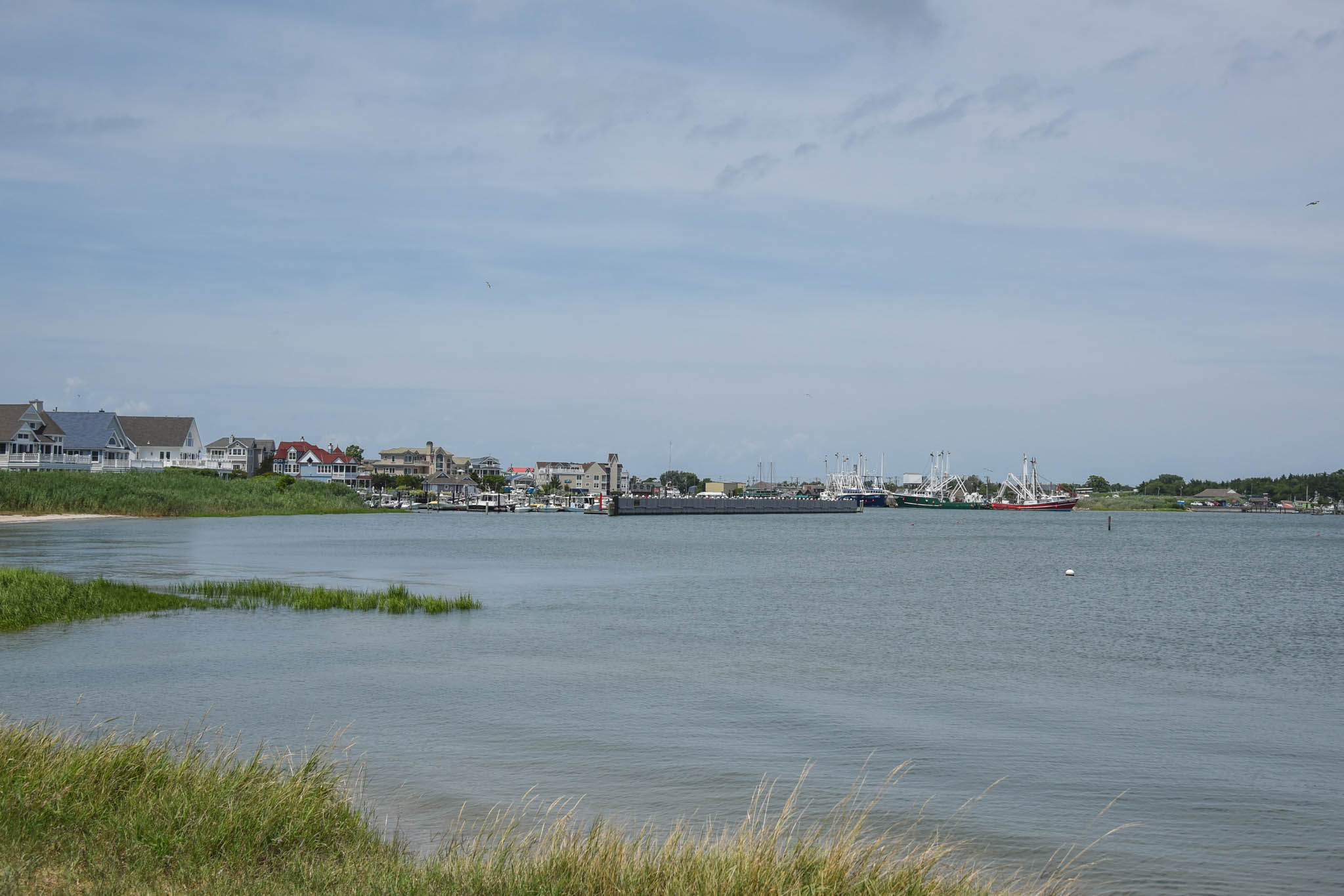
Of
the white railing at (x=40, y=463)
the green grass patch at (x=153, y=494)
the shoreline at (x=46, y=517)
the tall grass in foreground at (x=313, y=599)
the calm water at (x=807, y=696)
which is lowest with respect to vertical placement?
the calm water at (x=807, y=696)

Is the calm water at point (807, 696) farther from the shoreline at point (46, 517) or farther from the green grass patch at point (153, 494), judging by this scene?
the green grass patch at point (153, 494)

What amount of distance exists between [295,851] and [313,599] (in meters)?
26.1

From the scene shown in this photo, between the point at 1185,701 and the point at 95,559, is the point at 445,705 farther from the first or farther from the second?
the point at 95,559

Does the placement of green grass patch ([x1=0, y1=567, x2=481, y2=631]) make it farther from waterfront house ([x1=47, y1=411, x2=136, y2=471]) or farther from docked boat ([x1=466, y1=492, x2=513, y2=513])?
docked boat ([x1=466, y1=492, x2=513, y2=513])

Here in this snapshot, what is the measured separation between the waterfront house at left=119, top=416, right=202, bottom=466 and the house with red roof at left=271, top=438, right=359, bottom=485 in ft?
71.8

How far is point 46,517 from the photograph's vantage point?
8581cm

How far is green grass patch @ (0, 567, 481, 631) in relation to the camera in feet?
93.6

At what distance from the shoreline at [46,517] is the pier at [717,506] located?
78682 mm

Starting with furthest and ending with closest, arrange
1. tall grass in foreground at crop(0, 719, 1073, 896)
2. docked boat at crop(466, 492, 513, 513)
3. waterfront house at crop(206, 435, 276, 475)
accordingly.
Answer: docked boat at crop(466, 492, 513, 513) → waterfront house at crop(206, 435, 276, 475) → tall grass in foreground at crop(0, 719, 1073, 896)

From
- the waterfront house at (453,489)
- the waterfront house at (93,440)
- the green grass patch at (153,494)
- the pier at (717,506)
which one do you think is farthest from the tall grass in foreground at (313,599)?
the waterfront house at (453,489)

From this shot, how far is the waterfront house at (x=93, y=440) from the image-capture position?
383ft

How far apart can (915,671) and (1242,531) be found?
126217 mm

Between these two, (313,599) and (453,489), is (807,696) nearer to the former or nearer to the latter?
(313,599)

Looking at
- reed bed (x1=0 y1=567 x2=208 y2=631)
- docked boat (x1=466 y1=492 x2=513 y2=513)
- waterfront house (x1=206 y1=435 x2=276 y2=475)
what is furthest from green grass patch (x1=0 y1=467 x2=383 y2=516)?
reed bed (x1=0 y1=567 x2=208 y2=631)
